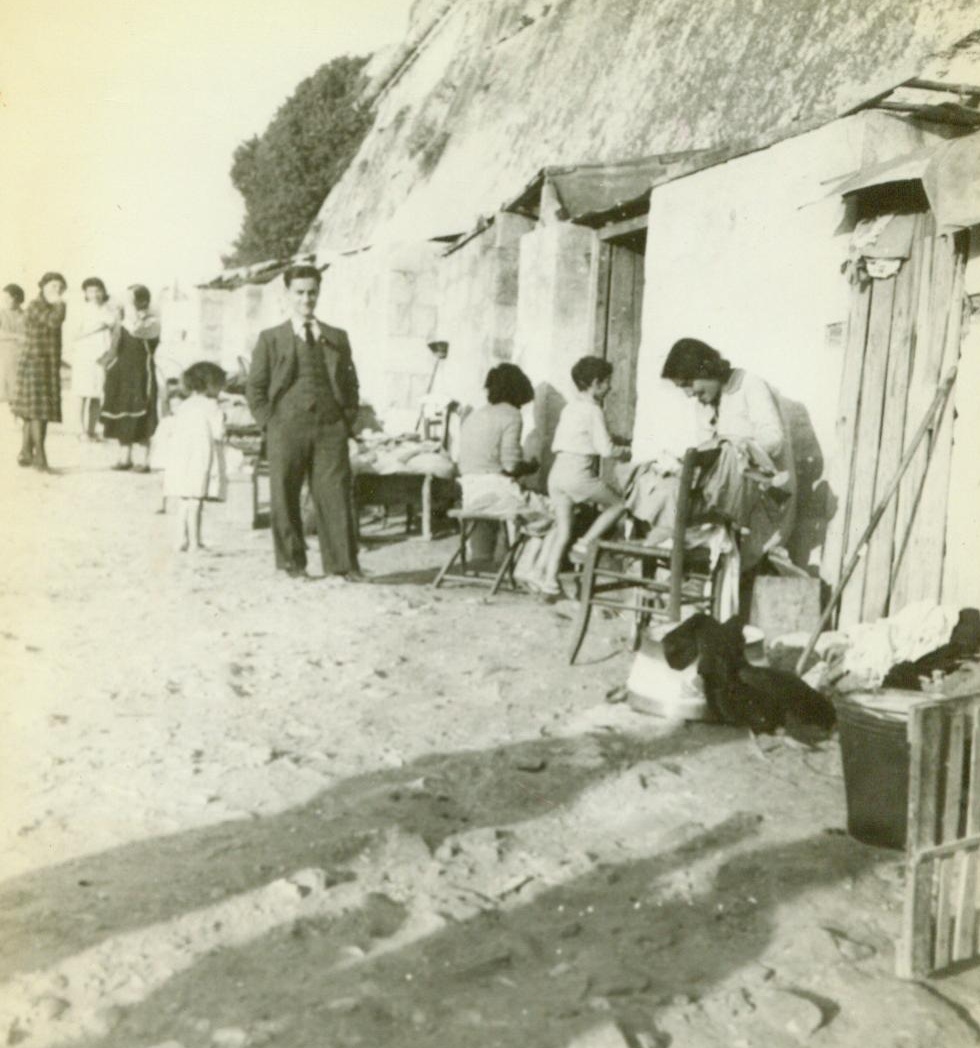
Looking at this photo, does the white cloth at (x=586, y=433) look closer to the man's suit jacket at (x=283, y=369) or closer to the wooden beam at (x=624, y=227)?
the man's suit jacket at (x=283, y=369)

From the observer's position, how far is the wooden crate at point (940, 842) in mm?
3020

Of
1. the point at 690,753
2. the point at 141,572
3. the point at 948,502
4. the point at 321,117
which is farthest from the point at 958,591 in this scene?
the point at 321,117

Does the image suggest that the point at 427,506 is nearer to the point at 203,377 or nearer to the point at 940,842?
the point at 203,377

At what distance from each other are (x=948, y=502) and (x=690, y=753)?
6.96 ft

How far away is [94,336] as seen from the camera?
43.4 feet

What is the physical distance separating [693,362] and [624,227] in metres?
3.62

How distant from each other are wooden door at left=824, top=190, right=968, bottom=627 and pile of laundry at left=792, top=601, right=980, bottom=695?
490 millimetres

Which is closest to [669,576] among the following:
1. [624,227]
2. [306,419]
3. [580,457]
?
[580,457]

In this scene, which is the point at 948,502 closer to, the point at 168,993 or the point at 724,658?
the point at 724,658

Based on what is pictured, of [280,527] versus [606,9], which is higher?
[606,9]

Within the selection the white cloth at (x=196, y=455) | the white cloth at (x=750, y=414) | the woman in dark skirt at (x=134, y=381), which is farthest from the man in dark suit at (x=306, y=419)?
the woman in dark skirt at (x=134, y=381)

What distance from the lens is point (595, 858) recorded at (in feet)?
12.4

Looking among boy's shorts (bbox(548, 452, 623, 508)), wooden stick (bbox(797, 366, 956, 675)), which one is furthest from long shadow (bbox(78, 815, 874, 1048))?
boy's shorts (bbox(548, 452, 623, 508))

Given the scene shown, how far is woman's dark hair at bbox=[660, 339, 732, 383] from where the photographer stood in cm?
643
